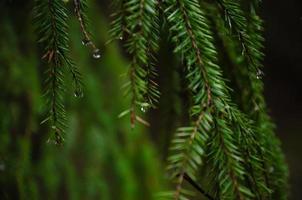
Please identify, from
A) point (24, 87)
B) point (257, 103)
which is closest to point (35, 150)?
point (24, 87)

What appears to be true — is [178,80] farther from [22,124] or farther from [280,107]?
[280,107]

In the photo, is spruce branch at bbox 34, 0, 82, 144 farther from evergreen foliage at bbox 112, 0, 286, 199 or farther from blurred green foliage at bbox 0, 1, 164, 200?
blurred green foliage at bbox 0, 1, 164, 200

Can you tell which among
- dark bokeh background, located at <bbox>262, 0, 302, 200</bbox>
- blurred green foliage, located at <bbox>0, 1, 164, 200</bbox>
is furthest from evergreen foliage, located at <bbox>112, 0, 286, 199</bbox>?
dark bokeh background, located at <bbox>262, 0, 302, 200</bbox>

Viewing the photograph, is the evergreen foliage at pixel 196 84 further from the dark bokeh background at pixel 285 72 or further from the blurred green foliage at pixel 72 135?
the dark bokeh background at pixel 285 72

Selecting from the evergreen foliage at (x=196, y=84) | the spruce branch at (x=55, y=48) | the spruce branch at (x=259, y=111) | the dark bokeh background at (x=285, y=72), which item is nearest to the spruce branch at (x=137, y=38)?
the evergreen foliage at (x=196, y=84)

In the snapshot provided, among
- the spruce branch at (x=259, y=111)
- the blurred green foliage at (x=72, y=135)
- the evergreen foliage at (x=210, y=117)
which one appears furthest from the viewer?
the blurred green foliage at (x=72, y=135)

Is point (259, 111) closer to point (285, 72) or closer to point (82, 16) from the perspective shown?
point (82, 16)

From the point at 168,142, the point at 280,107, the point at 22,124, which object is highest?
the point at 22,124

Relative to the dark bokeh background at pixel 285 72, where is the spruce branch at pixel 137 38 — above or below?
above
